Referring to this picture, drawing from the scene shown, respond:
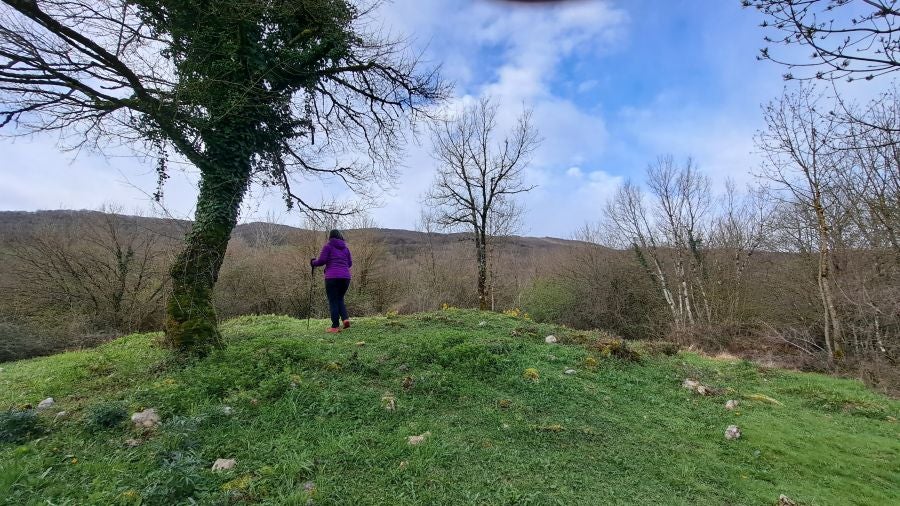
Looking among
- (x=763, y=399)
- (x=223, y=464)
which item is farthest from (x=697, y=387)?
(x=223, y=464)

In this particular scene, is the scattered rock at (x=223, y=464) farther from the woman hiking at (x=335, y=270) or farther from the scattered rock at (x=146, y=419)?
the woman hiking at (x=335, y=270)

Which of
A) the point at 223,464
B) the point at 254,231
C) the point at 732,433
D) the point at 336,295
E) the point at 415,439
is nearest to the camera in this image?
the point at 223,464

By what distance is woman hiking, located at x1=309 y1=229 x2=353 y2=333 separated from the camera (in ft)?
25.2

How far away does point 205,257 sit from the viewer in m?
5.64

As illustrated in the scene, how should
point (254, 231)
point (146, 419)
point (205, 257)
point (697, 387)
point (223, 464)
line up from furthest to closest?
point (254, 231) → point (205, 257) → point (697, 387) → point (146, 419) → point (223, 464)

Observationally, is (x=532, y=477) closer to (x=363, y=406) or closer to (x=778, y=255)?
(x=363, y=406)

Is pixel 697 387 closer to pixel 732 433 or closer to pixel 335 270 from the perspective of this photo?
pixel 732 433

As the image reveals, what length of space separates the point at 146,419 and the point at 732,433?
532cm

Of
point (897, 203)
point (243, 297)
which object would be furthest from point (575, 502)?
point (243, 297)

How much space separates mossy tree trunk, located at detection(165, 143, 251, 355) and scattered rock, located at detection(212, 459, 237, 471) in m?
2.97

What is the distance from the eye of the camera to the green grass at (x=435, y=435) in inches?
102

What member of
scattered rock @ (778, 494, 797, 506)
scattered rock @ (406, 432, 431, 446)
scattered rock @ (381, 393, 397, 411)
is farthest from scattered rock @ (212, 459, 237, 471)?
scattered rock @ (778, 494, 797, 506)

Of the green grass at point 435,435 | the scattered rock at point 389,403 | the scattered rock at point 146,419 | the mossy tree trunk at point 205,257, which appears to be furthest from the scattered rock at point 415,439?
the mossy tree trunk at point 205,257

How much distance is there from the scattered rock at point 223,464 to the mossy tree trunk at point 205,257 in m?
2.97
